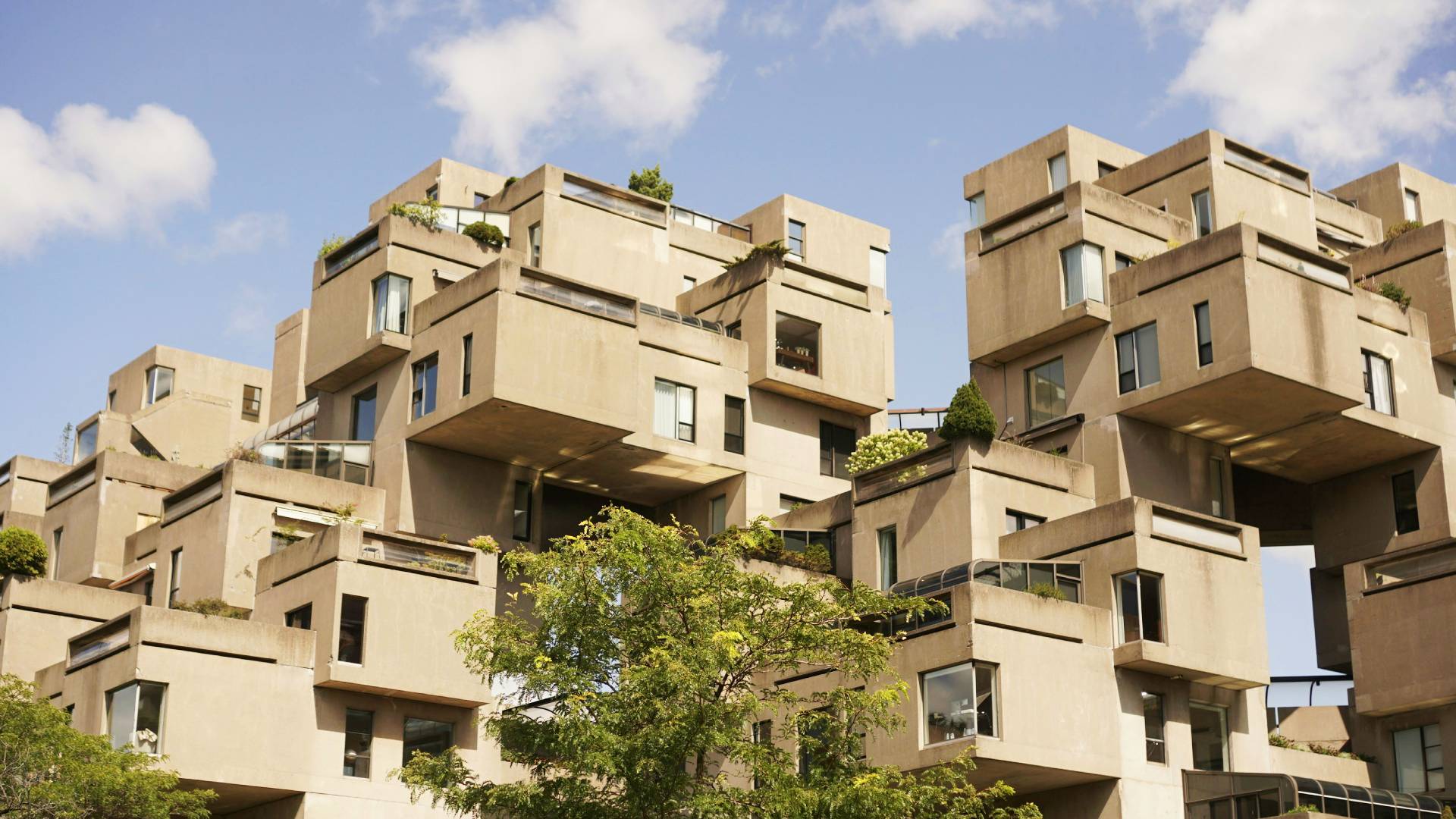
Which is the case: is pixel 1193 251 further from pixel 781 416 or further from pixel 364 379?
pixel 364 379

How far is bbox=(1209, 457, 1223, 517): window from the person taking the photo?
52719 mm

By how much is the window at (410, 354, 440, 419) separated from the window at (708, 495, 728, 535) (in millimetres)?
9757

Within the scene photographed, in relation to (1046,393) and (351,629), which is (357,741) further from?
(1046,393)

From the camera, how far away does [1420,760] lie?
1911 inches

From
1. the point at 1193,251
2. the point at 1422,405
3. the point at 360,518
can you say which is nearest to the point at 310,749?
the point at 360,518

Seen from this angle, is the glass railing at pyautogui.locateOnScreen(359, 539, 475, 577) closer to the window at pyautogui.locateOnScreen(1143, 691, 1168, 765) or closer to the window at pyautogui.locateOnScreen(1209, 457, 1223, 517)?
the window at pyautogui.locateOnScreen(1143, 691, 1168, 765)

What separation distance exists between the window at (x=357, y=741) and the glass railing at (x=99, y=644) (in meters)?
5.33

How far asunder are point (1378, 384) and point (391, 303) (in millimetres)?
28671

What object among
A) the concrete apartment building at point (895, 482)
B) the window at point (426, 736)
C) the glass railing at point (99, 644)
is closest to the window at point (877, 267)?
the concrete apartment building at point (895, 482)

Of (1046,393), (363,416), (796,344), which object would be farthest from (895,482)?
(363,416)

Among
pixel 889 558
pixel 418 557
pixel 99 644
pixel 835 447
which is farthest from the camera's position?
pixel 835 447

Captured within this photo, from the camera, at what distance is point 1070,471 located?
163ft

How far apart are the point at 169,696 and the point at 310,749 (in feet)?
11.5

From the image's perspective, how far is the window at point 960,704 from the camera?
40500 millimetres
